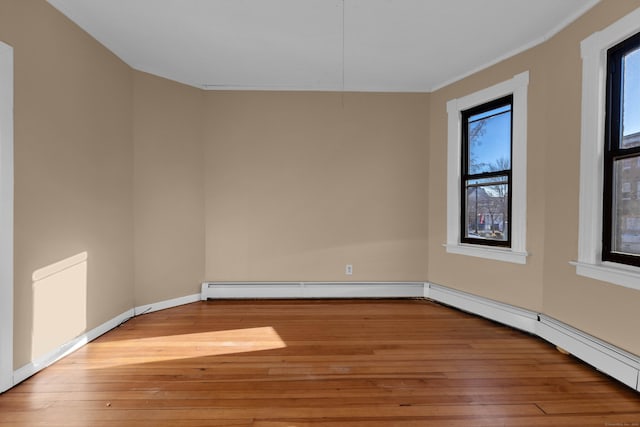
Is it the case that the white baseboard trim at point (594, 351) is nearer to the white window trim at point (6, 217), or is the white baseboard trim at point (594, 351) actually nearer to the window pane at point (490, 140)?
the window pane at point (490, 140)

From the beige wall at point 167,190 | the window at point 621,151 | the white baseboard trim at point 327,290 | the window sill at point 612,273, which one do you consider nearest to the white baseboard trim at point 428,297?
the white baseboard trim at point 327,290

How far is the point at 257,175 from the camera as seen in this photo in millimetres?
3906

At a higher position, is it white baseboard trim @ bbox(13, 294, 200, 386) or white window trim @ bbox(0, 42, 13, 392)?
white window trim @ bbox(0, 42, 13, 392)

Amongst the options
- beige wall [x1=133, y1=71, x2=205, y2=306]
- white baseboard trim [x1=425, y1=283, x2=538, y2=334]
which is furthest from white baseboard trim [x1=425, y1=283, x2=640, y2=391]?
beige wall [x1=133, y1=71, x2=205, y2=306]

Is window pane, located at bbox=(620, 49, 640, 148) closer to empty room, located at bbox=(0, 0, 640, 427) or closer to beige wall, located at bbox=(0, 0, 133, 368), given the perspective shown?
empty room, located at bbox=(0, 0, 640, 427)

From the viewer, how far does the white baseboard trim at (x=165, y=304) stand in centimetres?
335

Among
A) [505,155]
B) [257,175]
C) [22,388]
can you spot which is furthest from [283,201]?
[22,388]

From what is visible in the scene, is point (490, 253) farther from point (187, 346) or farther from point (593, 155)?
point (187, 346)

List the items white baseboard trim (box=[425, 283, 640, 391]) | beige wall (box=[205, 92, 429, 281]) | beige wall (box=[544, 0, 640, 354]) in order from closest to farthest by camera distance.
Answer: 1. white baseboard trim (box=[425, 283, 640, 391])
2. beige wall (box=[544, 0, 640, 354])
3. beige wall (box=[205, 92, 429, 281])

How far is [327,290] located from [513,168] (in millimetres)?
2364

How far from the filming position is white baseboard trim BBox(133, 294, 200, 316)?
3352mm

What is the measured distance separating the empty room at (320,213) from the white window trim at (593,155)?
15mm

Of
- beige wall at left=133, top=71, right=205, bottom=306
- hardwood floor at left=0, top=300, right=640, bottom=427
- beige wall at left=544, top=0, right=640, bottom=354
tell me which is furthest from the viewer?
beige wall at left=133, top=71, right=205, bottom=306

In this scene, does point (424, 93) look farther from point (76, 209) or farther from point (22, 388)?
point (22, 388)
